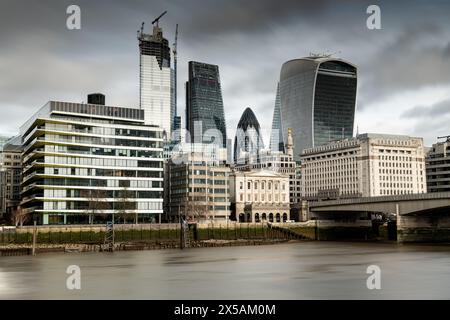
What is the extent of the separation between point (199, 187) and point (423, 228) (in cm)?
6147

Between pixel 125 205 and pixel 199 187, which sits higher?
pixel 199 187

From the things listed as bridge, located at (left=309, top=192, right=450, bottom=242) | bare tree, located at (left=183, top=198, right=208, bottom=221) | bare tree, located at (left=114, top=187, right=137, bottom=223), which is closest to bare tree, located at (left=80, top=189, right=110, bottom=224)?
bare tree, located at (left=114, top=187, right=137, bottom=223)

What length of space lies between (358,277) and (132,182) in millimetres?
94449

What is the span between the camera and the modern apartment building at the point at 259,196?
186 m

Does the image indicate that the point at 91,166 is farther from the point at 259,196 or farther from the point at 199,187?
the point at 259,196

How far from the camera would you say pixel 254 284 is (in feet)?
169

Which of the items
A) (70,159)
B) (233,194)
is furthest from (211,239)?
(233,194)

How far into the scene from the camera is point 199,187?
166 meters

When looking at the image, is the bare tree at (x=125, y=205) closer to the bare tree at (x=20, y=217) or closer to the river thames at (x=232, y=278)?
the bare tree at (x=20, y=217)

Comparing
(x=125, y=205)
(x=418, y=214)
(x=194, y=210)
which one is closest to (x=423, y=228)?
(x=418, y=214)

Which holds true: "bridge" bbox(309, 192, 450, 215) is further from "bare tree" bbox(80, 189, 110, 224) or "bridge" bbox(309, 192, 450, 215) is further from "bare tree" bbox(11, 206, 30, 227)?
"bare tree" bbox(11, 206, 30, 227)

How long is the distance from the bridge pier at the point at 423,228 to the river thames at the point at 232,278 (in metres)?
42.2

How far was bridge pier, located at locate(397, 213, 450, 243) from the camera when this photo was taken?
122 meters
